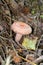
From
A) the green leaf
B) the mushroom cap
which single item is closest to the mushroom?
the mushroom cap

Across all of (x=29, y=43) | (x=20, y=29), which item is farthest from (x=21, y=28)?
(x=29, y=43)

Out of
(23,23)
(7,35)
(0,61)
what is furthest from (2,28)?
(0,61)

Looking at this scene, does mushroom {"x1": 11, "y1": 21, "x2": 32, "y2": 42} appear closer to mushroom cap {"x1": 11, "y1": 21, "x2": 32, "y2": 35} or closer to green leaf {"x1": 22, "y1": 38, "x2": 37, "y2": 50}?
mushroom cap {"x1": 11, "y1": 21, "x2": 32, "y2": 35}

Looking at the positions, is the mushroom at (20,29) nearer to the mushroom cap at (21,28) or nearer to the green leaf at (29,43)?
the mushroom cap at (21,28)

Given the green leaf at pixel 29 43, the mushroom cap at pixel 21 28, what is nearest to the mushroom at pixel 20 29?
the mushroom cap at pixel 21 28

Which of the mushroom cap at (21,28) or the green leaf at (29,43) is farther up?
the mushroom cap at (21,28)

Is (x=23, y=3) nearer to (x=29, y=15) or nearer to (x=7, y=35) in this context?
(x=29, y=15)

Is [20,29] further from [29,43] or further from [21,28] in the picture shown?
[29,43]
